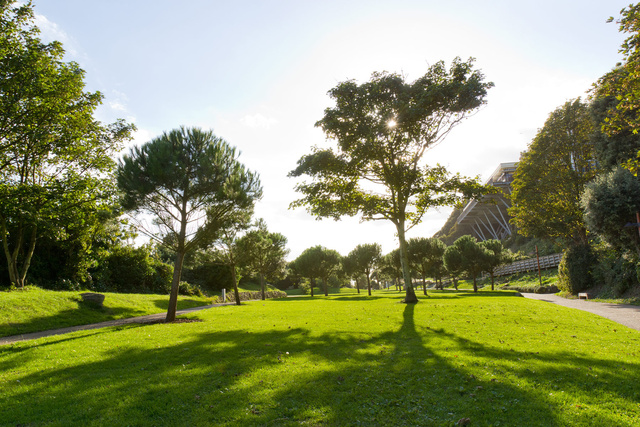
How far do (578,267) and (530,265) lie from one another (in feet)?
142

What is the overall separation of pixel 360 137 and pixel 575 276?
1095 inches

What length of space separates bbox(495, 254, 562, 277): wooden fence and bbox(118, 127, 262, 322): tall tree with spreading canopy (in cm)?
6150

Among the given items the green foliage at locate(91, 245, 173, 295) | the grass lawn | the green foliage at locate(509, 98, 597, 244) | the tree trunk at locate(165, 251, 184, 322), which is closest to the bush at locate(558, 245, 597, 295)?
the green foliage at locate(509, 98, 597, 244)

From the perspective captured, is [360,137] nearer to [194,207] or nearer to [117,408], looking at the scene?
[194,207]

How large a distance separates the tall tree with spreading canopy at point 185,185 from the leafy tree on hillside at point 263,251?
45.5 ft

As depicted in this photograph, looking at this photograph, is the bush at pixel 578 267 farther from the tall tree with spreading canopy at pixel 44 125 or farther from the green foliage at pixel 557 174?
the tall tree with spreading canopy at pixel 44 125

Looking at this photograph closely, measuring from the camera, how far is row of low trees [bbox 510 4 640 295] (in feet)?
76.5

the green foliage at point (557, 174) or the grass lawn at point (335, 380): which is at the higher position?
the green foliage at point (557, 174)

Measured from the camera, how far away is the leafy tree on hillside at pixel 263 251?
1341 inches

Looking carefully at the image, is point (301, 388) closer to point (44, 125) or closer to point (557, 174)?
point (44, 125)

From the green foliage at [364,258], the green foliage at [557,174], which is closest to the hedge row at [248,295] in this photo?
the green foliage at [364,258]

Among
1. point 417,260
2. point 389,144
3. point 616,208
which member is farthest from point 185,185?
point 417,260

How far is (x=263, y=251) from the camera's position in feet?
139

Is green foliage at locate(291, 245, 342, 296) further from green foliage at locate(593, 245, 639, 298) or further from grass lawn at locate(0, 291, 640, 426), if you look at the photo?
grass lawn at locate(0, 291, 640, 426)
